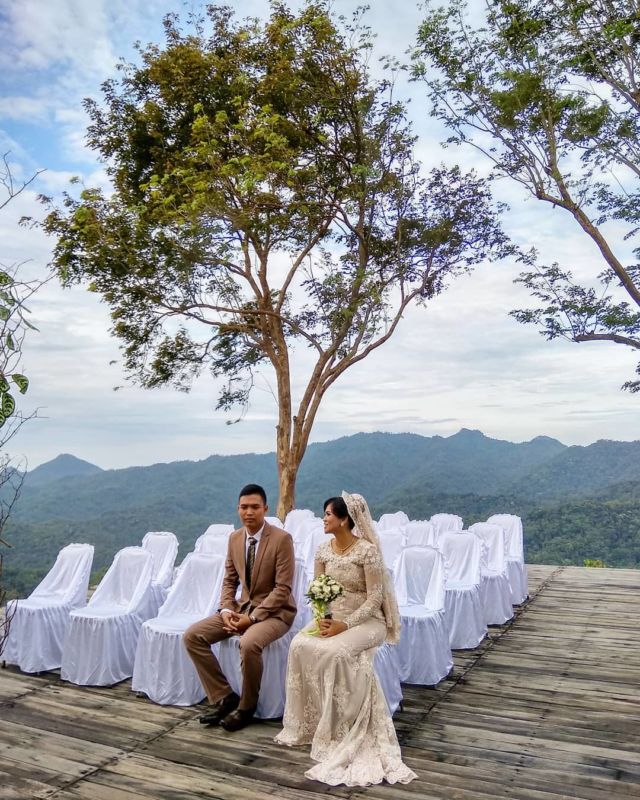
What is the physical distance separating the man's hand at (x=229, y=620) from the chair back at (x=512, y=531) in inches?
171

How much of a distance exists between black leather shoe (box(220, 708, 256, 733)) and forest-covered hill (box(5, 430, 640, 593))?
36.8 feet

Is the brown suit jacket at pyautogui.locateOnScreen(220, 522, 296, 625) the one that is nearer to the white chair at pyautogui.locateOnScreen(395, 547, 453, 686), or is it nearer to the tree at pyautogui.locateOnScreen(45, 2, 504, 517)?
the white chair at pyautogui.locateOnScreen(395, 547, 453, 686)

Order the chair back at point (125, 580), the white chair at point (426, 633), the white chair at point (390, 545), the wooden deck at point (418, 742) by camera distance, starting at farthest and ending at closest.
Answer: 1. the white chair at point (390, 545)
2. the chair back at point (125, 580)
3. the white chair at point (426, 633)
4. the wooden deck at point (418, 742)

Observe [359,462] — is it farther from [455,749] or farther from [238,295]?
[455,749]

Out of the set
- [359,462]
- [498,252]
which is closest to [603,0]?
[498,252]

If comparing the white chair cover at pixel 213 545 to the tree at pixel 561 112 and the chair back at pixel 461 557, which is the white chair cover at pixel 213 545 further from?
the tree at pixel 561 112

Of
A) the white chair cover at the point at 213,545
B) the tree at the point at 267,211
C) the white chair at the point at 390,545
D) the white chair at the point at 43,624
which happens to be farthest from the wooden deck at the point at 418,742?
the tree at the point at 267,211

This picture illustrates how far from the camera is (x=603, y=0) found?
7.69 m

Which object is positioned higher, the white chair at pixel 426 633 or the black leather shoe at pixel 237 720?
the white chair at pixel 426 633

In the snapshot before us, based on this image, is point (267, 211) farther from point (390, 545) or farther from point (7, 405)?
point (7, 405)

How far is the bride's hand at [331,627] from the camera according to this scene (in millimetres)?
3945

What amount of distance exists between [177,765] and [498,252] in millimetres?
9526

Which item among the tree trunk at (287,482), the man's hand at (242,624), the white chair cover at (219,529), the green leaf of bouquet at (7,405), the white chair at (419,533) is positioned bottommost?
the man's hand at (242,624)

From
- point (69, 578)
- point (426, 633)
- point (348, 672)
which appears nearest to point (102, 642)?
point (69, 578)
